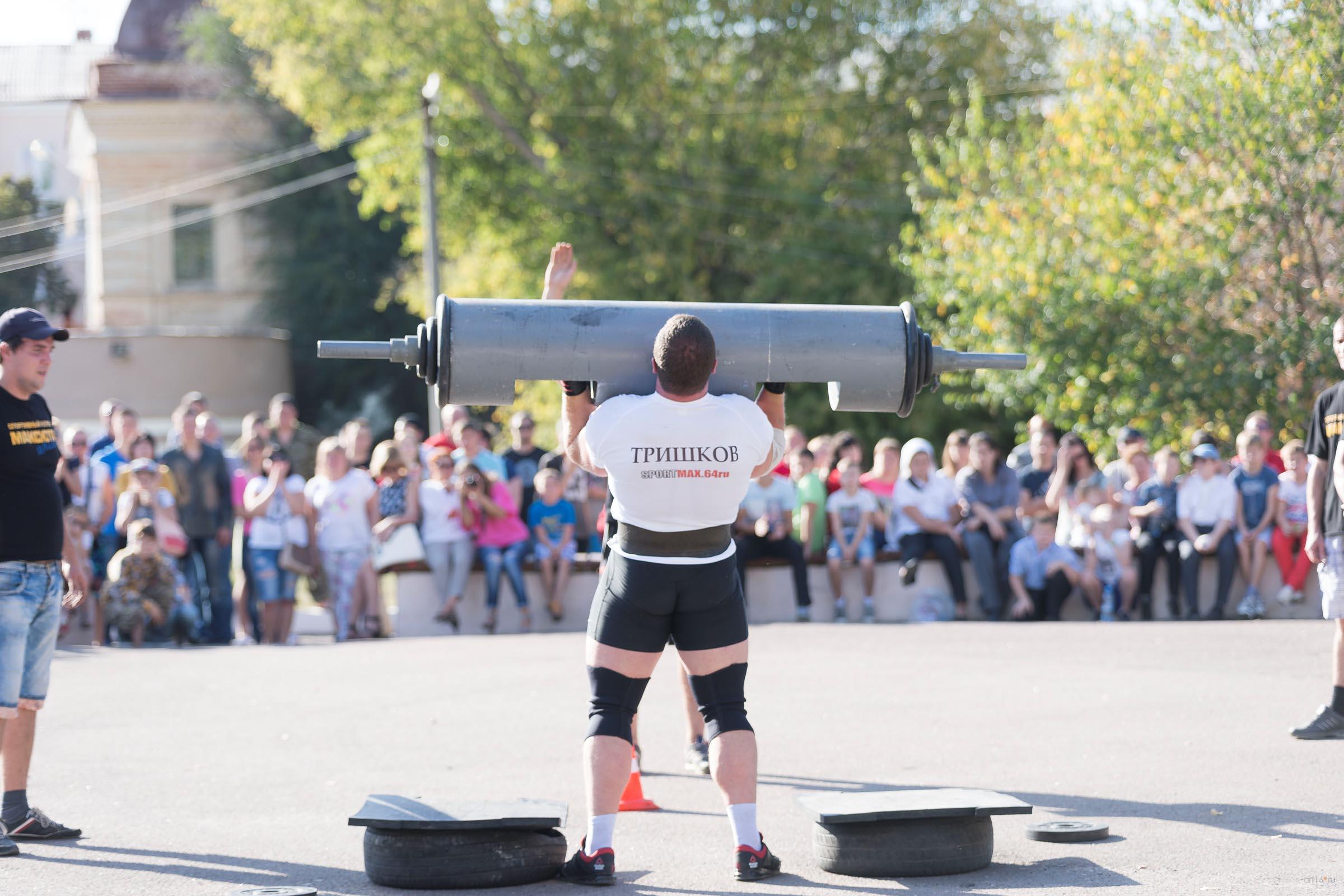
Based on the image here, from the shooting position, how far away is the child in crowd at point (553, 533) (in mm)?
14086

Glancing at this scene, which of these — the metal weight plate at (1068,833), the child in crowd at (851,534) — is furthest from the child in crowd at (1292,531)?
the metal weight plate at (1068,833)

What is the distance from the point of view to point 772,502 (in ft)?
46.8

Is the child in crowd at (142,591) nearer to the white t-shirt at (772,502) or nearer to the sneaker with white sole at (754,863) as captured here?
the white t-shirt at (772,502)

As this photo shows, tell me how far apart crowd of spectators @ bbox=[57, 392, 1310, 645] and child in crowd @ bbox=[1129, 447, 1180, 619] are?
15 millimetres

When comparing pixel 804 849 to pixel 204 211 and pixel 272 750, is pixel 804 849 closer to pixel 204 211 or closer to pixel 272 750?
pixel 272 750

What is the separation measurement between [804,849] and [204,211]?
113 ft

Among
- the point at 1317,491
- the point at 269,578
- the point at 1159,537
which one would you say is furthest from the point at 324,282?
the point at 1317,491

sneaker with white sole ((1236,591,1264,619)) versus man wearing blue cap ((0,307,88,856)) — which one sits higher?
man wearing blue cap ((0,307,88,856))

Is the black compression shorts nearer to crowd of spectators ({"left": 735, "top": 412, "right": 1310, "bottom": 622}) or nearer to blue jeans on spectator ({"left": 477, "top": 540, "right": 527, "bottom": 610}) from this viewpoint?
crowd of spectators ({"left": 735, "top": 412, "right": 1310, "bottom": 622})

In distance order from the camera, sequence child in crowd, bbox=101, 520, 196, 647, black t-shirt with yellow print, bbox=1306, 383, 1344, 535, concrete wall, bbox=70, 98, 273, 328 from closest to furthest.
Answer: black t-shirt with yellow print, bbox=1306, 383, 1344, 535 < child in crowd, bbox=101, 520, 196, 647 < concrete wall, bbox=70, 98, 273, 328

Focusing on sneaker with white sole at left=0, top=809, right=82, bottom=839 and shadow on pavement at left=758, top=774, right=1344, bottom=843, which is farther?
sneaker with white sole at left=0, top=809, right=82, bottom=839

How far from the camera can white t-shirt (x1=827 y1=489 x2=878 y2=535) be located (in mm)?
14336

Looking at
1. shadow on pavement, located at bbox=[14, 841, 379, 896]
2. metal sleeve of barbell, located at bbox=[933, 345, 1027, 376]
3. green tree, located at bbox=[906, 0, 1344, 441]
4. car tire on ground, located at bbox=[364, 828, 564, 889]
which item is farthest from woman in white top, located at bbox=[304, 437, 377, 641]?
car tire on ground, located at bbox=[364, 828, 564, 889]

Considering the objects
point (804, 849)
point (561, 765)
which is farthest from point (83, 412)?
point (804, 849)
